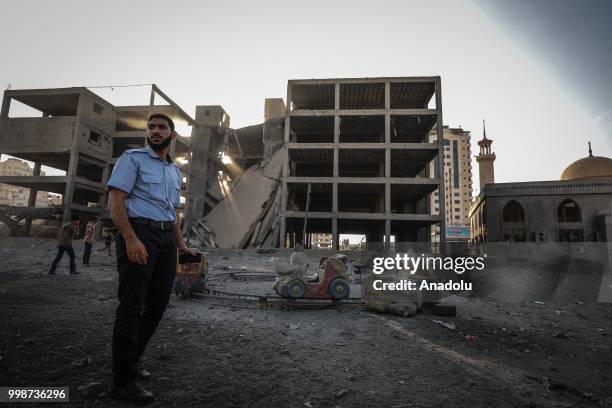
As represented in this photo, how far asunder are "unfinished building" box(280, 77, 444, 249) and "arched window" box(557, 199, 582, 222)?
14355 mm

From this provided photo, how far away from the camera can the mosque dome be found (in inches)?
1212

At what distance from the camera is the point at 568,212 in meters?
29.4

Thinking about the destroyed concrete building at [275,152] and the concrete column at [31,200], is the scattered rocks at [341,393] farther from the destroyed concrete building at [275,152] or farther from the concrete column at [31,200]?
the concrete column at [31,200]

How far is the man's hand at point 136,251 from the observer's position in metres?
1.86

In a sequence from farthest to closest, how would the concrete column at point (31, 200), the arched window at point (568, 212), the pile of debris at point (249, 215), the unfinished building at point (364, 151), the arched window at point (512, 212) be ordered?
the arched window at point (512, 212) < the arched window at point (568, 212) < the concrete column at point (31, 200) < the unfinished building at point (364, 151) < the pile of debris at point (249, 215)

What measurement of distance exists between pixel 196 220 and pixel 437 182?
59.9ft

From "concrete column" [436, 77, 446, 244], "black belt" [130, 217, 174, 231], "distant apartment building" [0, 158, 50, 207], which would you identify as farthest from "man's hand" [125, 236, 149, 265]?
"distant apartment building" [0, 158, 50, 207]

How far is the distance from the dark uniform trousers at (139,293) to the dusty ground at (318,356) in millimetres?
270

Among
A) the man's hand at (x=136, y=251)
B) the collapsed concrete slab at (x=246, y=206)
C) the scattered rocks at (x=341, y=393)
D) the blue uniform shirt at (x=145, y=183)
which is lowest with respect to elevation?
the scattered rocks at (x=341, y=393)

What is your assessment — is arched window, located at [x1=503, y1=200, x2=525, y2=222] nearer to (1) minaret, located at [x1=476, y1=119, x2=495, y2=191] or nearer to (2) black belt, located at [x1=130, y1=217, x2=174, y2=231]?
(1) minaret, located at [x1=476, y1=119, x2=495, y2=191]

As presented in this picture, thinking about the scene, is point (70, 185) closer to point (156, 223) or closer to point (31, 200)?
point (31, 200)

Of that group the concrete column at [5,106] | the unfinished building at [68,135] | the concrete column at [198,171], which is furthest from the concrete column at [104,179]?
the concrete column at [5,106]

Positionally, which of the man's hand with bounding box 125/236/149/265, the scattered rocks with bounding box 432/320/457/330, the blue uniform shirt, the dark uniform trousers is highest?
the blue uniform shirt

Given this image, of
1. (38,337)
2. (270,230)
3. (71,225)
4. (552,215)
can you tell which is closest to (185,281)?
(38,337)
